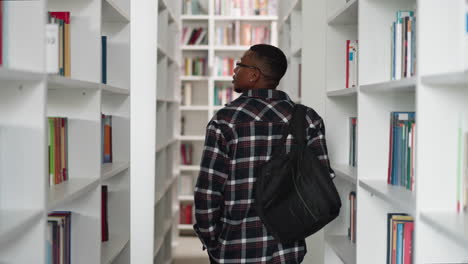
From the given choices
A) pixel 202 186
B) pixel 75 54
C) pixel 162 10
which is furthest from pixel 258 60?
pixel 162 10

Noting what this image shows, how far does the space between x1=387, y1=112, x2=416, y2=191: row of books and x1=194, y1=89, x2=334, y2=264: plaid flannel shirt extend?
396 millimetres

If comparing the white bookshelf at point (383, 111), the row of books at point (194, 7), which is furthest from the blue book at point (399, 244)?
the row of books at point (194, 7)

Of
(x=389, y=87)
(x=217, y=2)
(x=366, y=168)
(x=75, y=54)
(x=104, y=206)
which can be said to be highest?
(x=217, y=2)

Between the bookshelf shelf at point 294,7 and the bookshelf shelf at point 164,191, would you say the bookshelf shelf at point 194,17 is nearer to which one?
the bookshelf shelf at point 164,191

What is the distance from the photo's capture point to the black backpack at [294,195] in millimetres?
2145

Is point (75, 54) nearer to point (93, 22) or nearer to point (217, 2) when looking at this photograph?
point (93, 22)

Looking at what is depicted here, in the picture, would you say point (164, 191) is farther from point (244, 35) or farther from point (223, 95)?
point (244, 35)

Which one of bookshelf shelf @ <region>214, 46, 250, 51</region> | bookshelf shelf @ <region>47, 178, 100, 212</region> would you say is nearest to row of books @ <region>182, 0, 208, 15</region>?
bookshelf shelf @ <region>214, 46, 250, 51</region>

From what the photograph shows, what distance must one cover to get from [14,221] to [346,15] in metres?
1.85

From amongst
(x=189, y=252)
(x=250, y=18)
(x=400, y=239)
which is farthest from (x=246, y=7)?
(x=400, y=239)

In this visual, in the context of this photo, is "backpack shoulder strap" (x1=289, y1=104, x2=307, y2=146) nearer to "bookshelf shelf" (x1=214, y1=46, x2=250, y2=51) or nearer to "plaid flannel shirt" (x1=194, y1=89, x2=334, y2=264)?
"plaid flannel shirt" (x1=194, y1=89, x2=334, y2=264)

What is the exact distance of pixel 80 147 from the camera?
2213mm

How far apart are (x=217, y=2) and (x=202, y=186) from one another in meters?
4.24

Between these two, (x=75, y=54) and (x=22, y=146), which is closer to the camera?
(x=22, y=146)
